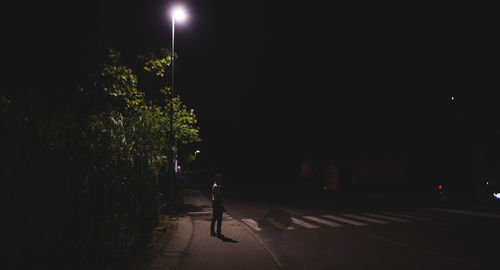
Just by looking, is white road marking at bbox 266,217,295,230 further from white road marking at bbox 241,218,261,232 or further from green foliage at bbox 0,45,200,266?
green foliage at bbox 0,45,200,266

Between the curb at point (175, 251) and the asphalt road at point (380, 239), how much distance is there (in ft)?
7.55

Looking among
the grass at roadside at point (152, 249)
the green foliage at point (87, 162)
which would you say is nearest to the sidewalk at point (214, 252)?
the grass at roadside at point (152, 249)

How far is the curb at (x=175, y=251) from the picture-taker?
21.9 feet

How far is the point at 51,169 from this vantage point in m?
4.93

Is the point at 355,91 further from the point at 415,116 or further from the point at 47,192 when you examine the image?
the point at 47,192

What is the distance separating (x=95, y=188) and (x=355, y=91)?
1231 inches

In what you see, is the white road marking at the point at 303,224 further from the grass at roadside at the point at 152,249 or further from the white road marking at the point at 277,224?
the grass at roadside at the point at 152,249

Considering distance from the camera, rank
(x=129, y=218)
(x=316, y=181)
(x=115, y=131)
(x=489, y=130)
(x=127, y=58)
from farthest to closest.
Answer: (x=316, y=181) → (x=489, y=130) → (x=127, y=58) → (x=129, y=218) → (x=115, y=131)

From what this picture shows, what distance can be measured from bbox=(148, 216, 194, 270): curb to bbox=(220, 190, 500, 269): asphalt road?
230 centimetres

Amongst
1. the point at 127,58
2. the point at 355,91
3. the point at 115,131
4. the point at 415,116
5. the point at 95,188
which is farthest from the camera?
the point at 355,91

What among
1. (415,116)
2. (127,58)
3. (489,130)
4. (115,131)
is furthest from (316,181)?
(115,131)

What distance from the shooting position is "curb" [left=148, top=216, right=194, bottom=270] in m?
6.66

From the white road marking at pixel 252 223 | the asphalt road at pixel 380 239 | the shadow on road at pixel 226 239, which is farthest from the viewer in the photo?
the white road marking at pixel 252 223

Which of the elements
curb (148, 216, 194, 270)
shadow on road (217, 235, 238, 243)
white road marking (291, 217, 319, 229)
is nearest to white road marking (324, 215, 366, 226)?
white road marking (291, 217, 319, 229)
